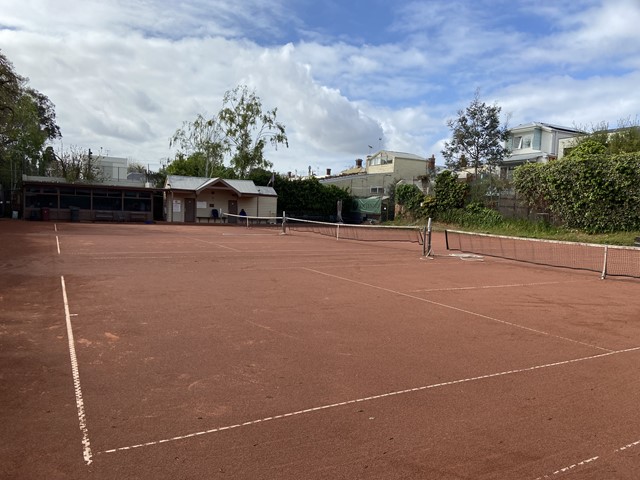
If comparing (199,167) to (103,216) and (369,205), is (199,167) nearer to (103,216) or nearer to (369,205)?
(103,216)

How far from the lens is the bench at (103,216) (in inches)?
1612

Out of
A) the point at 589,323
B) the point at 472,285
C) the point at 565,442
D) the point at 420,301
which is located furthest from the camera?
the point at 472,285

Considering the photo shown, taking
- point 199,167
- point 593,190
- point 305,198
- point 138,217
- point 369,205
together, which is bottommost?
point 138,217

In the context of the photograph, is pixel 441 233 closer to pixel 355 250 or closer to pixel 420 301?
pixel 355 250

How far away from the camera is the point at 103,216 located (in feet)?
135

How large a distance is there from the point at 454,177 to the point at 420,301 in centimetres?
3110

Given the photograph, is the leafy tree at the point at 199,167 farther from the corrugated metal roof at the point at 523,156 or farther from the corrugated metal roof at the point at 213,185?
the corrugated metal roof at the point at 523,156

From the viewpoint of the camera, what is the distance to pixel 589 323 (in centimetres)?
868

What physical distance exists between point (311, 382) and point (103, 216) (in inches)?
1578

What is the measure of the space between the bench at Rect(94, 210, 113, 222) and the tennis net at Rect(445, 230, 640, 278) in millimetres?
28256

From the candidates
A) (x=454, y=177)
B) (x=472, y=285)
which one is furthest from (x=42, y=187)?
(x=472, y=285)

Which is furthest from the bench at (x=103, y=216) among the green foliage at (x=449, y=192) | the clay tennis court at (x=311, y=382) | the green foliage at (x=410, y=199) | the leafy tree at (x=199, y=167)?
→ the clay tennis court at (x=311, y=382)

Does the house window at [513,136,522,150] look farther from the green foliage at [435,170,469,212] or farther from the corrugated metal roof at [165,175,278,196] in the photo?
the corrugated metal roof at [165,175,278,196]

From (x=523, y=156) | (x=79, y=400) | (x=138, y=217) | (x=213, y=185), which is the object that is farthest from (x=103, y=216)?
(x=523, y=156)
